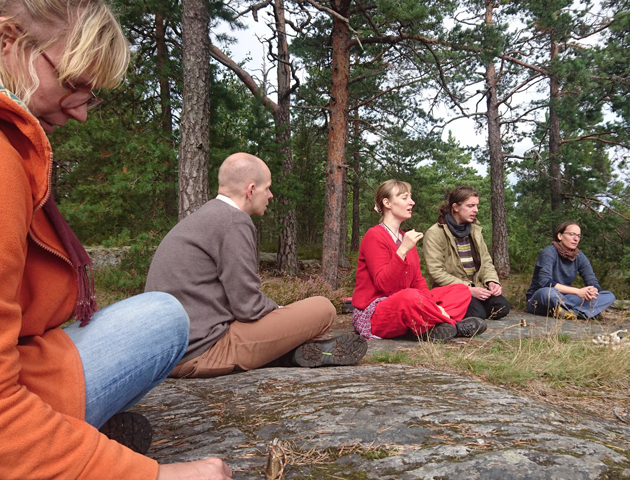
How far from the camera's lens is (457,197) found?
19.6 ft

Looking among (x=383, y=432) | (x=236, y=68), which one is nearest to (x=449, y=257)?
(x=383, y=432)

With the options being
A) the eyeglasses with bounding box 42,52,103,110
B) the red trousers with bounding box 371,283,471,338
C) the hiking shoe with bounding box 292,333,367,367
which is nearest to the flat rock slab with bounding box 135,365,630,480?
the hiking shoe with bounding box 292,333,367,367

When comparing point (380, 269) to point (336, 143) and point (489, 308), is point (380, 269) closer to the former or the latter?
point (489, 308)

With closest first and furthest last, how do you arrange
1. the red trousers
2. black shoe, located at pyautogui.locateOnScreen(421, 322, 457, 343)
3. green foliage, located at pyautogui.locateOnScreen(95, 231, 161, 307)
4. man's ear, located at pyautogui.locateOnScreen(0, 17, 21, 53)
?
man's ear, located at pyautogui.locateOnScreen(0, 17, 21, 53)
the red trousers
black shoe, located at pyautogui.locateOnScreen(421, 322, 457, 343)
green foliage, located at pyautogui.locateOnScreen(95, 231, 161, 307)

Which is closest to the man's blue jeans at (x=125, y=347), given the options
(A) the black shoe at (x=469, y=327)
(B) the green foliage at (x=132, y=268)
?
(A) the black shoe at (x=469, y=327)

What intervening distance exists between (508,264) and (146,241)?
10.2 meters

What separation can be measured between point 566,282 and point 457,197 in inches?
98.5

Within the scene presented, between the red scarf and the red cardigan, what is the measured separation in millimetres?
3690

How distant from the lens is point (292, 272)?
12234 millimetres

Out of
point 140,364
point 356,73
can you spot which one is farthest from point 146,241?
point 356,73

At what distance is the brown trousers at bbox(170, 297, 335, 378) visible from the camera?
118 inches

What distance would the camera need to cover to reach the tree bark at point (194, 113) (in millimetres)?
6750

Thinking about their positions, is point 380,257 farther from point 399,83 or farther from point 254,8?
point 399,83

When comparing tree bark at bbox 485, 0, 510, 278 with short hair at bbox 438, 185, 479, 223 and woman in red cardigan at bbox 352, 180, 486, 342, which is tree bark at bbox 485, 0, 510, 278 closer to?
short hair at bbox 438, 185, 479, 223
